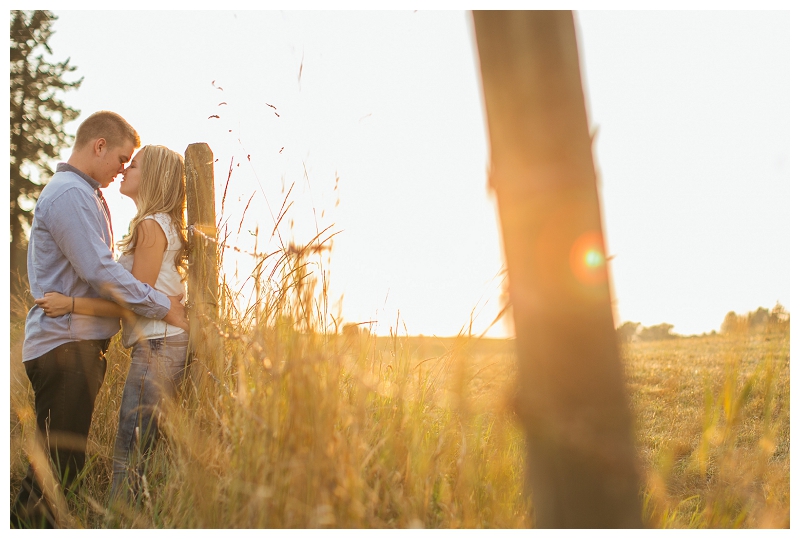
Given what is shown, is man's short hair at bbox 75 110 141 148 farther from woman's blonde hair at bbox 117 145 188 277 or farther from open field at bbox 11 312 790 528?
open field at bbox 11 312 790 528

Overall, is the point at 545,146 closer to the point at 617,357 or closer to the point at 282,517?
the point at 617,357

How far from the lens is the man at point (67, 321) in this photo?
236cm

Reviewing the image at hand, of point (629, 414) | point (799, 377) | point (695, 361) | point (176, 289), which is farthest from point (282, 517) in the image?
point (695, 361)

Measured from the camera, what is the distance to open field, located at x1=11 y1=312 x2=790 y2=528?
157 cm

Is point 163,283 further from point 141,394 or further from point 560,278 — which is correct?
point 560,278

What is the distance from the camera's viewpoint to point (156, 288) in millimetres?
2633

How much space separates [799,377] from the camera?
233 cm

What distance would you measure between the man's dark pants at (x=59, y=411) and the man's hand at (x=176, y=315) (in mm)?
354

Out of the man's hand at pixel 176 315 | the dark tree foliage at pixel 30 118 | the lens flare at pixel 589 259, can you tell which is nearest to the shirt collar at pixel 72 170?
the man's hand at pixel 176 315

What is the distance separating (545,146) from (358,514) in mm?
1145

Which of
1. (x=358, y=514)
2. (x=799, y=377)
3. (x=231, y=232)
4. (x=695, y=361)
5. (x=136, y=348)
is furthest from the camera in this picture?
Result: (x=695, y=361)

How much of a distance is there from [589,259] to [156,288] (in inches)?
78.5

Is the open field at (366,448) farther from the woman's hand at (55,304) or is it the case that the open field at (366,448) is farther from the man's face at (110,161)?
the man's face at (110,161)

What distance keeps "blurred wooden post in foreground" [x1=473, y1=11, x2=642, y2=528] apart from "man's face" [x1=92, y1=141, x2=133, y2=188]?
1.95 m
